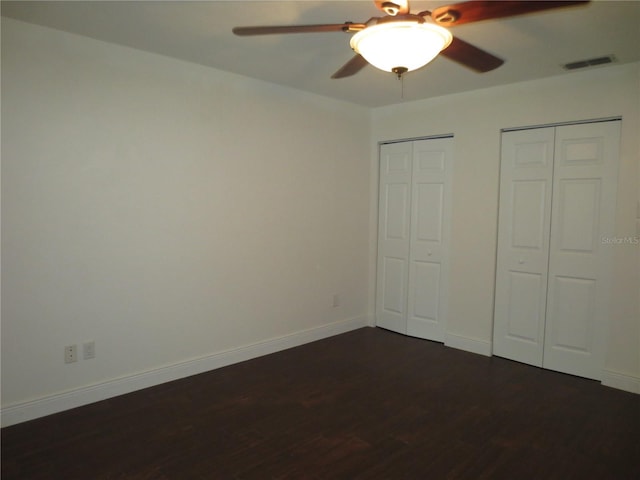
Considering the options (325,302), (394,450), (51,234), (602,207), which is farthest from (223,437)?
(602,207)

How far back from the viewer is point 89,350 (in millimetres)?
2863

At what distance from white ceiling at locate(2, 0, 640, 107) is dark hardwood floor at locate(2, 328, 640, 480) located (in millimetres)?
2302

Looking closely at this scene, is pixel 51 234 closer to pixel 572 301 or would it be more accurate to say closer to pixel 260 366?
pixel 260 366

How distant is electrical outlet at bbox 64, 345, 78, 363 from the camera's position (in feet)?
9.08

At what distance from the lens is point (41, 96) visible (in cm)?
260

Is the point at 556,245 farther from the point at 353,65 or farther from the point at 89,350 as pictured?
the point at 89,350

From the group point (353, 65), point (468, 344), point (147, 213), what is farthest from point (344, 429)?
point (353, 65)

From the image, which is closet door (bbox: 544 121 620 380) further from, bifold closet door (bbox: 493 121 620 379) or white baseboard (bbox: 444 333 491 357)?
white baseboard (bbox: 444 333 491 357)

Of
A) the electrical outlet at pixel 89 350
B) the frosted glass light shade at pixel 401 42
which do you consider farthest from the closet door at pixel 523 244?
the electrical outlet at pixel 89 350

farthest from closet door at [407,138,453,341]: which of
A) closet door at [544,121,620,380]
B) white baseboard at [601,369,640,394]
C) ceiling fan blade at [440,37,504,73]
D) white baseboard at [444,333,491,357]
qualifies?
ceiling fan blade at [440,37,504,73]

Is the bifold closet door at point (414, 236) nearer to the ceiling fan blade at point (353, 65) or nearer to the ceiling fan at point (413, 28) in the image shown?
the ceiling fan blade at point (353, 65)

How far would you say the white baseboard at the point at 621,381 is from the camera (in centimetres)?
313

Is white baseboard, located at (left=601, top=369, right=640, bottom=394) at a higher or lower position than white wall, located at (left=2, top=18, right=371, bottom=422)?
lower

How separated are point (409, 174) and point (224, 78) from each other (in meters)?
2.08
